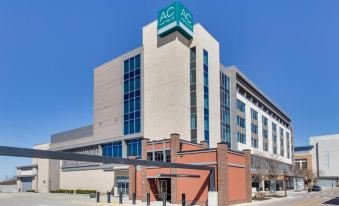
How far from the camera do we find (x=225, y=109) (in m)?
61.8

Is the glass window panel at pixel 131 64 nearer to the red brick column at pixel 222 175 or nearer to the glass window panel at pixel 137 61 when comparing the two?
the glass window panel at pixel 137 61

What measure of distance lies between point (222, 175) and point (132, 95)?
26364 millimetres

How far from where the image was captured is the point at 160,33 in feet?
176

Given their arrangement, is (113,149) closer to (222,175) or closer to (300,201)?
(222,175)

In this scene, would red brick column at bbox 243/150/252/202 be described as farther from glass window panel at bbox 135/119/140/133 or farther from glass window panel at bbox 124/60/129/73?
glass window panel at bbox 124/60/129/73

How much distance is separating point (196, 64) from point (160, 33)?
22.9ft

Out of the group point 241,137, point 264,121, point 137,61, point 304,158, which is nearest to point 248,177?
point 137,61

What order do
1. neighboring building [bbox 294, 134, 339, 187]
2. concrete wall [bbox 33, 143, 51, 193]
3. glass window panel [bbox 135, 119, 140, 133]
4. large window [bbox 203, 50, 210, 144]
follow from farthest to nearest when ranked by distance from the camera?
neighboring building [bbox 294, 134, 339, 187]
concrete wall [bbox 33, 143, 51, 193]
glass window panel [bbox 135, 119, 140, 133]
large window [bbox 203, 50, 210, 144]

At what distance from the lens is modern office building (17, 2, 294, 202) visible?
2030 inches

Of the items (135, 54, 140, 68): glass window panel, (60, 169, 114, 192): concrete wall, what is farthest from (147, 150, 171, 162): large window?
(135, 54, 140, 68): glass window panel

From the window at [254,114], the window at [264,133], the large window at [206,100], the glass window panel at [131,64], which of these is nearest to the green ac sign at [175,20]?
the large window at [206,100]

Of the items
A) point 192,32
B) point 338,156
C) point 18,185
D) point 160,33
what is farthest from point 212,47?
point 338,156

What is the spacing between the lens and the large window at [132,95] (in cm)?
5662

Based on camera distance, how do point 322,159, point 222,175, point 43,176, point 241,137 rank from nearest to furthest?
point 222,175 < point 241,137 < point 43,176 < point 322,159
